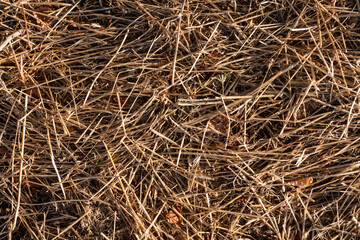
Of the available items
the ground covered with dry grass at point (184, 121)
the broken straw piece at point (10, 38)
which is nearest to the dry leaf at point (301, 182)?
the ground covered with dry grass at point (184, 121)

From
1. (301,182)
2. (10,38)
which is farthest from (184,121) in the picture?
(10,38)

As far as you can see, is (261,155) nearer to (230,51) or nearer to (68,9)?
(230,51)

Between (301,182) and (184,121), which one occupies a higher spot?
(184,121)

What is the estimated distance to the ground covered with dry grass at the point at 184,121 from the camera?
2.11 meters

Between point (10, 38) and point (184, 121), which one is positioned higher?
point (10, 38)

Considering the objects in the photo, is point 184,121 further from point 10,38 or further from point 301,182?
point 10,38

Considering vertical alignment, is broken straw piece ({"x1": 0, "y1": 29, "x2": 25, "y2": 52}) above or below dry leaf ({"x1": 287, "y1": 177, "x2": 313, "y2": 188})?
above

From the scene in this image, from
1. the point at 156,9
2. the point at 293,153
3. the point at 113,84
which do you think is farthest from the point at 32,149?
the point at 293,153

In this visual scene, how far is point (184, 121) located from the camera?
7.02ft

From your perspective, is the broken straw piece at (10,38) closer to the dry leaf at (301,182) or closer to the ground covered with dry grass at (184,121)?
the ground covered with dry grass at (184,121)

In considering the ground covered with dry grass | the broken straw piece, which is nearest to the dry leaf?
the ground covered with dry grass

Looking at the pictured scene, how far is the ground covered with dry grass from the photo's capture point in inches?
83.0

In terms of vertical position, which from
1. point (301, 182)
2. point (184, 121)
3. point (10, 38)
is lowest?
point (301, 182)

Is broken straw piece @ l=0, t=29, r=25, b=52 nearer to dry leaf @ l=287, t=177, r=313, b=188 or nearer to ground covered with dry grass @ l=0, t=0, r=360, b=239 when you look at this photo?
ground covered with dry grass @ l=0, t=0, r=360, b=239
